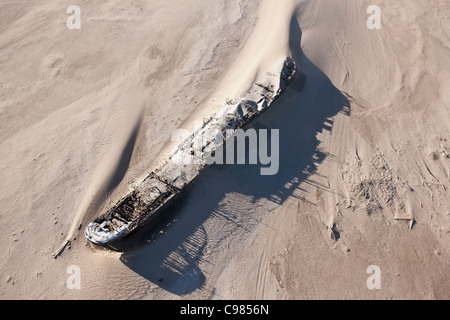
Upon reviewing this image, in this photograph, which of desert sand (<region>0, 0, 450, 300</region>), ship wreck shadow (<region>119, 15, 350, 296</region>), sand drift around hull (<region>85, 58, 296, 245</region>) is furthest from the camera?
desert sand (<region>0, 0, 450, 300</region>)

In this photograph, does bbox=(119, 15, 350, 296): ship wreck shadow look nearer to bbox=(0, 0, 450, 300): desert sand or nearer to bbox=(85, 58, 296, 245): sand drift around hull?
bbox=(0, 0, 450, 300): desert sand

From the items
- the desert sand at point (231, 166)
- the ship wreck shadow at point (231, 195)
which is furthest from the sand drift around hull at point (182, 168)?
the desert sand at point (231, 166)

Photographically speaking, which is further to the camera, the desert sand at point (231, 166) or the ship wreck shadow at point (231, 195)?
the desert sand at point (231, 166)

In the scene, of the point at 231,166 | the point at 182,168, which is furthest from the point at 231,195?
the point at 182,168

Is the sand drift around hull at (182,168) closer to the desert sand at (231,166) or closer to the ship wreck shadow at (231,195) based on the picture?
the ship wreck shadow at (231,195)

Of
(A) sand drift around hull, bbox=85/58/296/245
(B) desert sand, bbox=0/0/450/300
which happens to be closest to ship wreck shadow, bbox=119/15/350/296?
(B) desert sand, bbox=0/0/450/300

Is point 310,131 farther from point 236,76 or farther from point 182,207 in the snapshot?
point 182,207
